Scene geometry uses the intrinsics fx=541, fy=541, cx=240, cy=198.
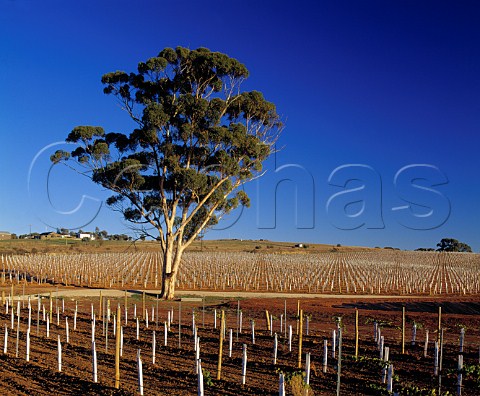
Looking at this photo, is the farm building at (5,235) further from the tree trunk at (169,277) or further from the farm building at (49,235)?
the tree trunk at (169,277)


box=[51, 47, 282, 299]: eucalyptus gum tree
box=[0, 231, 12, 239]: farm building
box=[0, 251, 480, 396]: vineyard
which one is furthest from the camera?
box=[0, 231, 12, 239]: farm building

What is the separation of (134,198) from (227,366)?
20.6 metres

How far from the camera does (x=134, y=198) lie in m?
32.7

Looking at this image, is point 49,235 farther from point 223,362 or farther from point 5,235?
point 223,362

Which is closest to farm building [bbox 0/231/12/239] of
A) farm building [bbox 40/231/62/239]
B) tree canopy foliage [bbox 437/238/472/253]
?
farm building [bbox 40/231/62/239]

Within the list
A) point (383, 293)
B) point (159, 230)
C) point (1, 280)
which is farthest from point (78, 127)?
point (383, 293)

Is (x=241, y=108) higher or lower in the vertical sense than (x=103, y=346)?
higher

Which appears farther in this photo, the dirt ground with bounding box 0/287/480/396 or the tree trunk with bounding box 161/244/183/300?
the tree trunk with bounding box 161/244/183/300

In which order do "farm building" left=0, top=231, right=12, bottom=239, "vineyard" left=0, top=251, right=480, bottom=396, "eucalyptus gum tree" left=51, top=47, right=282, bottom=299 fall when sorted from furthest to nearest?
1. "farm building" left=0, top=231, right=12, bottom=239
2. "eucalyptus gum tree" left=51, top=47, right=282, bottom=299
3. "vineyard" left=0, top=251, right=480, bottom=396

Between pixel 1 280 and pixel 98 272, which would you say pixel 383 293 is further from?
pixel 1 280

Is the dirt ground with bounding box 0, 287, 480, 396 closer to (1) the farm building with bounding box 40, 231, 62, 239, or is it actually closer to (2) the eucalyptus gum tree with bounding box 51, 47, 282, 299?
(2) the eucalyptus gum tree with bounding box 51, 47, 282, 299

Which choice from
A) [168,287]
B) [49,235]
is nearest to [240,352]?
[168,287]

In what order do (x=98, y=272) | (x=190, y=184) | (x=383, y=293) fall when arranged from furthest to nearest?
1. (x=98, y=272)
2. (x=383, y=293)
3. (x=190, y=184)

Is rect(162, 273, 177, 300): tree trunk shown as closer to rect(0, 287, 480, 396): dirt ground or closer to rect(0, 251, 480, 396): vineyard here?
rect(0, 251, 480, 396): vineyard
